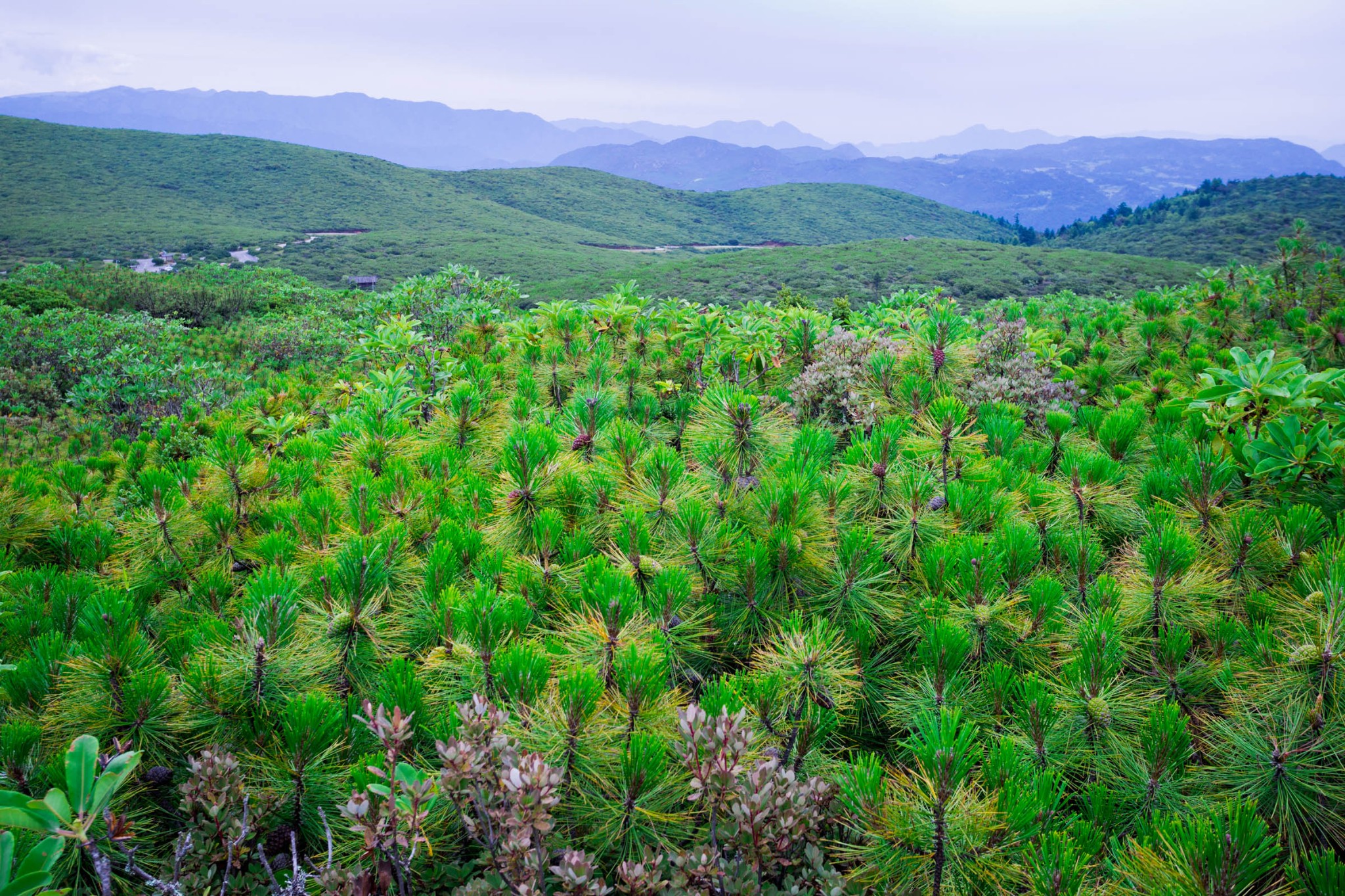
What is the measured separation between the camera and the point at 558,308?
15.3 feet

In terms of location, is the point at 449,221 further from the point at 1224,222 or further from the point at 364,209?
the point at 1224,222

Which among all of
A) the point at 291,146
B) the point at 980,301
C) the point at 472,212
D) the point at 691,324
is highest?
the point at 291,146

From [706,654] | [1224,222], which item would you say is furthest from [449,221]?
[706,654]

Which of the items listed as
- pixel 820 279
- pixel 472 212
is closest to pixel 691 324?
pixel 820 279

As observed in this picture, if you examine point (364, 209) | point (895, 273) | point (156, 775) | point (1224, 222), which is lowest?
point (895, 273)

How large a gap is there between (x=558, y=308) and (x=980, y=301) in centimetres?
4052

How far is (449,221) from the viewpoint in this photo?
82.9 m

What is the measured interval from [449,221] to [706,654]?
9097cm

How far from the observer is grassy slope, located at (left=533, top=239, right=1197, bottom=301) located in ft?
143

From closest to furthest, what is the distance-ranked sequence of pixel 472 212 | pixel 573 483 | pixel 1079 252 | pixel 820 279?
pixel 573 483
pixel 820 279
pixel 1079 252
pixel 472 212

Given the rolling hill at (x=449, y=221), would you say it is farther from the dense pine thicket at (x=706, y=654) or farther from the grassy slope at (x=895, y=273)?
the dense pine thicket at (x=706, y=654)

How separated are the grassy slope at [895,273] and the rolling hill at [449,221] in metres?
0.30

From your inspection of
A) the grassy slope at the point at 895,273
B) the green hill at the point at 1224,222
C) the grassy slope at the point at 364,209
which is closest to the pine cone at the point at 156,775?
the grassy slope at the point at 895,273

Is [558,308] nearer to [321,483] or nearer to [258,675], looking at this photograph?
[321,483]
